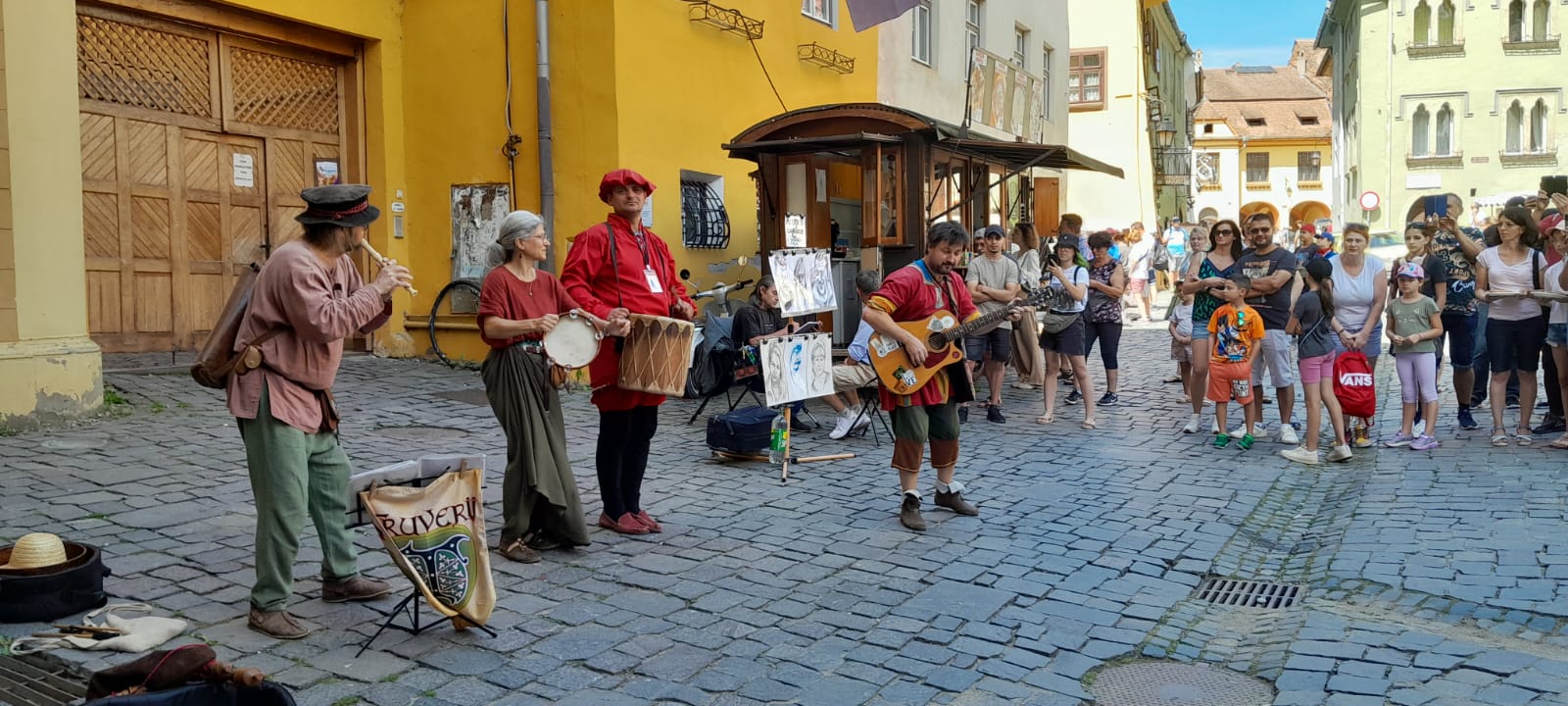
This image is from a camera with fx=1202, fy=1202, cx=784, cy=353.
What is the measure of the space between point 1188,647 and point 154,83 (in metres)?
10.4

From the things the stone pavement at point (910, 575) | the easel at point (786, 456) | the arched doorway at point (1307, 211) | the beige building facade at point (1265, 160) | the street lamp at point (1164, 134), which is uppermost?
the beige building facade at point (1265, 160)

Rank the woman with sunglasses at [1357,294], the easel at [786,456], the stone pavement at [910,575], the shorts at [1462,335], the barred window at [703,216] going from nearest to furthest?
the stone pavement at [910,575] → the easel at [786,456] → the woman with sunglasses at [1357,294] → the shorts at [1462,335] → the barred window at [703,216]

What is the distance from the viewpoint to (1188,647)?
4887 mm

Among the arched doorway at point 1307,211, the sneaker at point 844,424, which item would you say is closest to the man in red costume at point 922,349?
the sneaker at point 844,424

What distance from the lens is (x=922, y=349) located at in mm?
6520

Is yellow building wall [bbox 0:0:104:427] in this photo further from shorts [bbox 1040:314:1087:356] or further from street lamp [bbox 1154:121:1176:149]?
street lamp [bbox 1154:121:1176:149]

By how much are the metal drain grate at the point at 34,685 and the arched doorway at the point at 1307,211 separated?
6307 centimetres

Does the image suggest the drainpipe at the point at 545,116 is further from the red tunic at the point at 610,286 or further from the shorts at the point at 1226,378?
the shorts at the point at 1226,378

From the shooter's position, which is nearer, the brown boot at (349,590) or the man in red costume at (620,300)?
the brown boot at (349,590)

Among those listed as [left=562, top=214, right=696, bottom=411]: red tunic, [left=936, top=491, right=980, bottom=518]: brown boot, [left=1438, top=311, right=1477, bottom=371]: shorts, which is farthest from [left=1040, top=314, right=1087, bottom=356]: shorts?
[left=562, top=214, right=696, bottom=411]: red tunic

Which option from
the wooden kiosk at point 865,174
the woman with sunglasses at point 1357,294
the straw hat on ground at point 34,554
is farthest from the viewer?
the wooden kiosk at point 865,174

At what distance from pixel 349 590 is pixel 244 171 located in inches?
331

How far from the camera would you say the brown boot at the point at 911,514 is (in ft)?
21.7

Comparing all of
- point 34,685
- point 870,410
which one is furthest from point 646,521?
point 870,410
